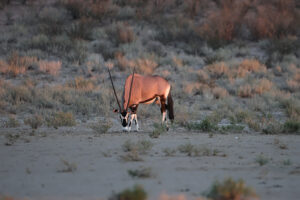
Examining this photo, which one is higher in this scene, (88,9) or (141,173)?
(88,9)

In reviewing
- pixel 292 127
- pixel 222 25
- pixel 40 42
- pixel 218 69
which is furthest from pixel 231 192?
pixel 222 25

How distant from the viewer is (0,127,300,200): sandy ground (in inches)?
234

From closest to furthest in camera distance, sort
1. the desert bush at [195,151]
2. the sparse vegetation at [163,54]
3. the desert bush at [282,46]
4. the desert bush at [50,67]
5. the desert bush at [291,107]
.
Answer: the desert bush at [195,151] < the desert bush at [291,107] < the sparse vegetation at [163,54] < the desert bush at [50,67] < the desert bush at [282,46]

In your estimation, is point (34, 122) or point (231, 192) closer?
point (231, 192)

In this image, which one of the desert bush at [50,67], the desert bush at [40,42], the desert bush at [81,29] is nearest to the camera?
the desert bush at [50,67]

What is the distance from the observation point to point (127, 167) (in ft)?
24.2

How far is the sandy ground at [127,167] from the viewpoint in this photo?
19.5ft

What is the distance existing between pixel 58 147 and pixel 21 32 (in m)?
17.5

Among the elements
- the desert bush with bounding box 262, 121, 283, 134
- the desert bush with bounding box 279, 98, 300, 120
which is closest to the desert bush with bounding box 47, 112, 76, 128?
the desert bush with bounding box 262, 121, 283, 134

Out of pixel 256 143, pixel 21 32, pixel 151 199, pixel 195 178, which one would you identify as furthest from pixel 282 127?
pixel 21 32

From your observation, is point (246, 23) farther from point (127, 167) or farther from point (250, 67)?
point (127, 167)

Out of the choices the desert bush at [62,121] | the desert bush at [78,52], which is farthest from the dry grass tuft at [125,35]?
the desert bush at [62,121]

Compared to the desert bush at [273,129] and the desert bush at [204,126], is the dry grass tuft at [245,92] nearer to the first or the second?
the desert bush at [273,129]

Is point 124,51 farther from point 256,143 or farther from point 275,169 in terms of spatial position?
point 275,169
